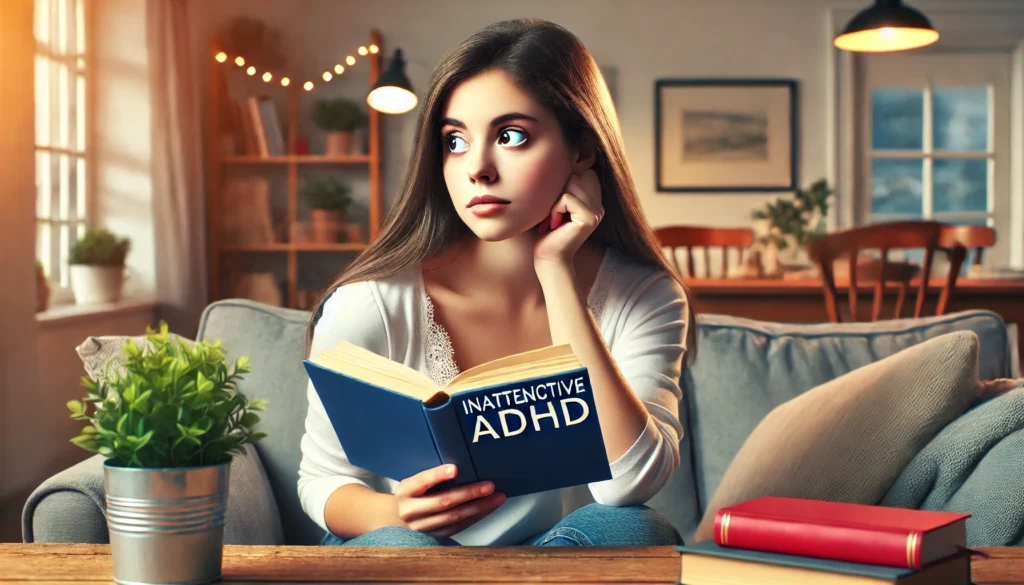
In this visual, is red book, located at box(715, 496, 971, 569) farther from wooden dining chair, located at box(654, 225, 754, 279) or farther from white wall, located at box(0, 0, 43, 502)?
wooden dining chair, located at box(654, 225, 754, 279)

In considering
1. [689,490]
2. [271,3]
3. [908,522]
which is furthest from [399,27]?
[908,522]

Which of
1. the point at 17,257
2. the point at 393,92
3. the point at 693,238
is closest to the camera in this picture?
the point at 17,257

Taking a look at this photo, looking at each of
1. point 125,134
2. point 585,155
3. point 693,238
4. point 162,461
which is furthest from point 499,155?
point 125,134

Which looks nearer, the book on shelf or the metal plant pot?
the metal plant pot

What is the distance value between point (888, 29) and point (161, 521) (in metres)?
3.20

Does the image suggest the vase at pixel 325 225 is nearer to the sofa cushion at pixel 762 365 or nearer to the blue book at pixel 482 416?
the sofa cushion at pixel 762 365

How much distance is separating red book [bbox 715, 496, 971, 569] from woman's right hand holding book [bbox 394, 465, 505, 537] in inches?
10.3

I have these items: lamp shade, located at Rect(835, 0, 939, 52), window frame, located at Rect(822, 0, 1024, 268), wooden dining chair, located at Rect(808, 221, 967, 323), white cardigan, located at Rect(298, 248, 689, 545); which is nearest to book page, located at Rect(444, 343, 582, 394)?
white cardigan, located at Rect(298, 248, 689, 545)

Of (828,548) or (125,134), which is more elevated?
(125,134)

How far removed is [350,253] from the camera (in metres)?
5.12

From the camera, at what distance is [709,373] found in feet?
5.91

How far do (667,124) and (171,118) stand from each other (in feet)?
8.26

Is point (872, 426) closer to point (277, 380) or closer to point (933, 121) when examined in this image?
point (277, 380)

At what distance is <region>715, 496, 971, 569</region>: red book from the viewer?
688mm
